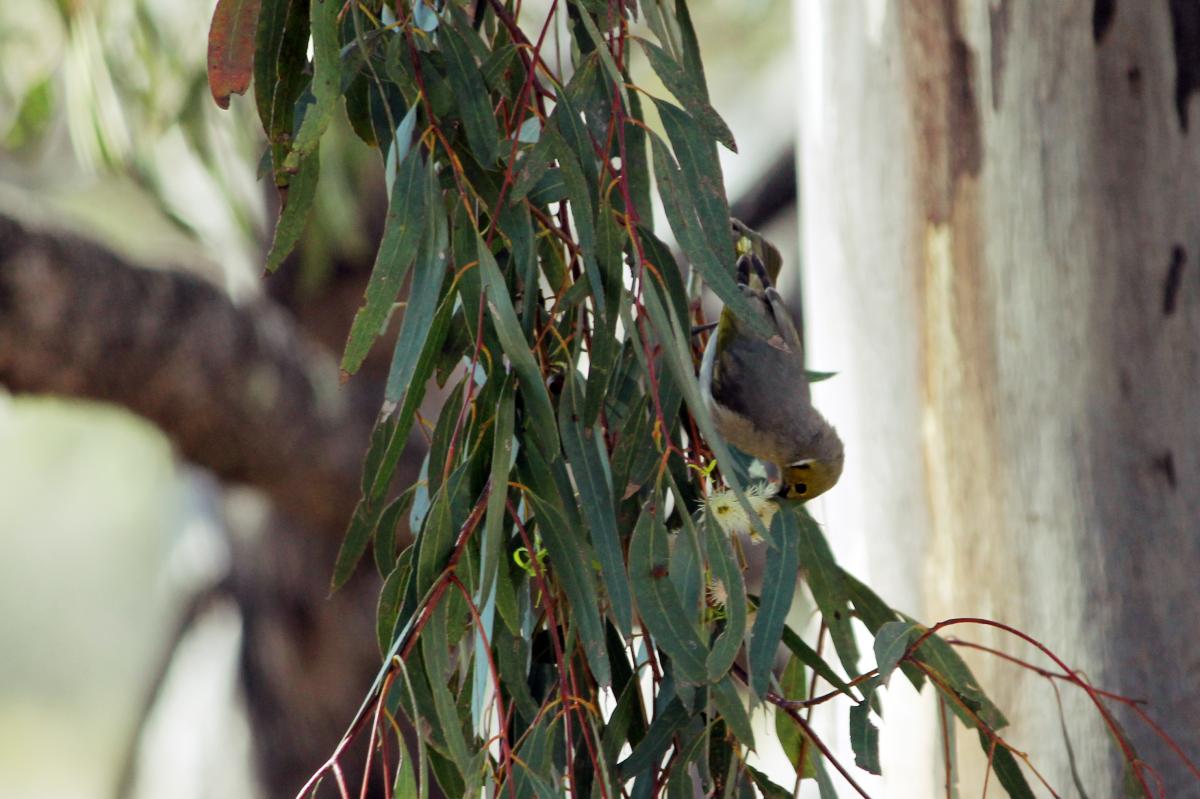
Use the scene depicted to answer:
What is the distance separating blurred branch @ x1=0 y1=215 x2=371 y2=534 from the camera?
2.44 meters

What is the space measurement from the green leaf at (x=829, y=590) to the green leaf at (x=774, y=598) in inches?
2.7

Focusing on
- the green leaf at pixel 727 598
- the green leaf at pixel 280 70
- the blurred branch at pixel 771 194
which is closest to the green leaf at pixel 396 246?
the green leaf at pixel 280 70

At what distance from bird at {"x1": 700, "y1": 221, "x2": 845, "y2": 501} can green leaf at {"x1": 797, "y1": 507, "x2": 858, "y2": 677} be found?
31 cm

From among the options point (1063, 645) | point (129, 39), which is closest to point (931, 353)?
point (1063, 645)

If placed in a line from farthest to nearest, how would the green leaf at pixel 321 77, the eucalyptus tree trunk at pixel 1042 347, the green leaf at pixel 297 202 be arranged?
the eucalyptus tree trunk at pixel 1042 347 < the green leaf at pixel 297 202 < the green leaf at pixel 321 77

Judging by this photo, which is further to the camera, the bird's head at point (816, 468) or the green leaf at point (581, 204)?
the bird's head at point (816, 468)

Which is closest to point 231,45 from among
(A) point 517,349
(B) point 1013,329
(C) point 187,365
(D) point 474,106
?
(D) point 474,106

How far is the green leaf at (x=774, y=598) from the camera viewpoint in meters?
0.88

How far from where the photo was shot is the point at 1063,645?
123 centimetres

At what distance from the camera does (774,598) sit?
941 mm

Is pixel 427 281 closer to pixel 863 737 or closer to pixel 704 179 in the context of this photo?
pixel 704 179

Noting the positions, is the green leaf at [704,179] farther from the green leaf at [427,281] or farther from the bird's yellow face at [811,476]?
the bird's yellow face at [811,476]

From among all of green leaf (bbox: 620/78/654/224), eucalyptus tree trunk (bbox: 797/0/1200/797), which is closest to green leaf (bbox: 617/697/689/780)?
green leaf (bbox: 620/78/654/224)

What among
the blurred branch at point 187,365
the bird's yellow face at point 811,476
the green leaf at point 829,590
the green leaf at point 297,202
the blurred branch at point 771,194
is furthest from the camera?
the blurred branch at point 771,194
